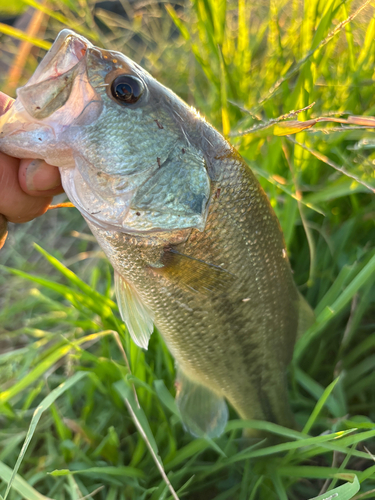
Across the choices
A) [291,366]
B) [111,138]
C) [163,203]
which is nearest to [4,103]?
[111,138]

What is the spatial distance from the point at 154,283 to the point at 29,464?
104 centimetres

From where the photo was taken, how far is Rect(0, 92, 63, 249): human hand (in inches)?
40.2

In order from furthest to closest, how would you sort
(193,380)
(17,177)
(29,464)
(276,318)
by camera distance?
(29,464)
(193,380)
(276,318)
(17,177)

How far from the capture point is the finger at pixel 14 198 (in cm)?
104

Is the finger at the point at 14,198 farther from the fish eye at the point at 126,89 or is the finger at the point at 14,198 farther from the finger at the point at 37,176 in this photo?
the fish eye at the point at 126,89

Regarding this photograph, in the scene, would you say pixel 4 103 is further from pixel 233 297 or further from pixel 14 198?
pixel 233 297

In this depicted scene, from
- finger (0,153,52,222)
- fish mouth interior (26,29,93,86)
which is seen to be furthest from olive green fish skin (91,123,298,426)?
fish mouth interior (26,29,93,86)

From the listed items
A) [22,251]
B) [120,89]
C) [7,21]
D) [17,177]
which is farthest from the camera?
[7,21]

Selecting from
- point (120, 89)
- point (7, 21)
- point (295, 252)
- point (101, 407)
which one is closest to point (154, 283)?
point (120, 89)

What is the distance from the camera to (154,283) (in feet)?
3.52

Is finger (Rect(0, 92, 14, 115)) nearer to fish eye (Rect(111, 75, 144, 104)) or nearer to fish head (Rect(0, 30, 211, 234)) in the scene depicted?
fish head (Rect(0, 30, 211, 234))

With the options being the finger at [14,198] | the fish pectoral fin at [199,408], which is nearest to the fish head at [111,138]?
the finger at [14,198]

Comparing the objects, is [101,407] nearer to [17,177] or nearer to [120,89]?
[17,177]

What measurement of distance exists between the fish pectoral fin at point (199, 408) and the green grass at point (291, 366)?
0.05 metres
